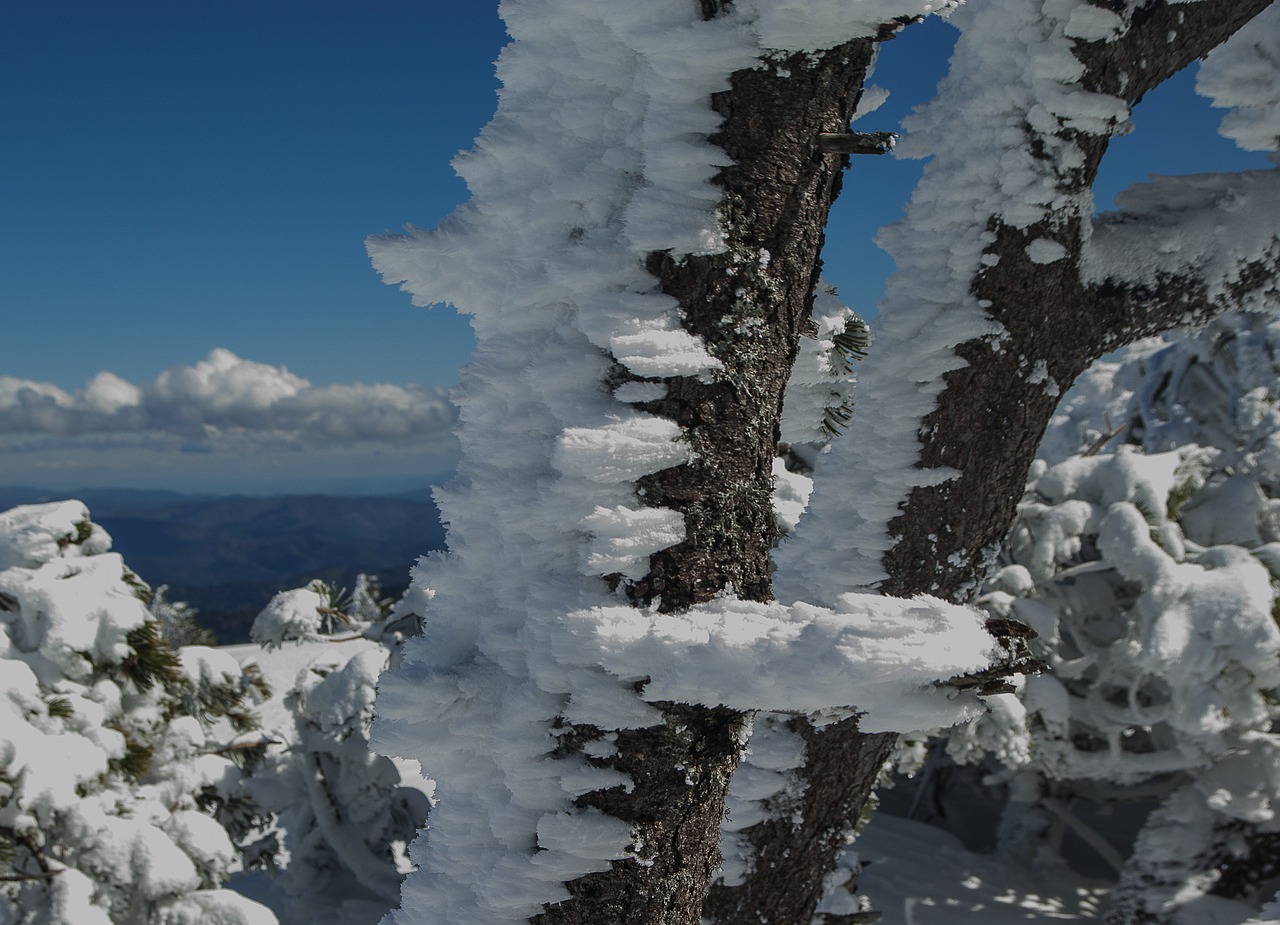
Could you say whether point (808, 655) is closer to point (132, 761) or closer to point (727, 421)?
point (727, 421)

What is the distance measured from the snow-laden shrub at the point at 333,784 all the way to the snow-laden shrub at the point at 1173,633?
473cm

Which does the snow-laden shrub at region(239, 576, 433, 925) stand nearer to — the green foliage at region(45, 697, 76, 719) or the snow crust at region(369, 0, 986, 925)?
the green foliage at region(45, 697, 76, 719)

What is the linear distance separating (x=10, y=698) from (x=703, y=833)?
418cm

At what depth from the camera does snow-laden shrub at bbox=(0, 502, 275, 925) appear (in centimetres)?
411

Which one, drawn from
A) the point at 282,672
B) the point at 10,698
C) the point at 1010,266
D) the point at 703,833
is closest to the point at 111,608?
the point at 10,698

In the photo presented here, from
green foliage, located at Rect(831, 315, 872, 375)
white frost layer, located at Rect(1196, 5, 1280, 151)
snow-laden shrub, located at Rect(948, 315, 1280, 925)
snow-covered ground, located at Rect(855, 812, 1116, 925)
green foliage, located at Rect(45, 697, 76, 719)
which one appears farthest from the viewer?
snow-covered ground, located at Rect(855, 812, 1116, 925)

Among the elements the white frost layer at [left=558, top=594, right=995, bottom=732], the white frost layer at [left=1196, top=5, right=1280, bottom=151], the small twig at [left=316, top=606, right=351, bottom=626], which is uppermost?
the white frost layer at [left=1196, top=5, right=1280, bottom=151]

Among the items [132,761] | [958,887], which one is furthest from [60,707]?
[958,887]

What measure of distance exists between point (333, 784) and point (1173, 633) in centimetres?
683

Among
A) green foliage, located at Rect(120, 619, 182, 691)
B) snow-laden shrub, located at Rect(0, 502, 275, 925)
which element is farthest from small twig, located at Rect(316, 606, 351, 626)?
green foliage, located at Rect(120, 619, 182, 691)

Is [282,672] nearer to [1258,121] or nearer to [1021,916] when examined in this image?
[1021,916]

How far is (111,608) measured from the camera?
4566 millimetres

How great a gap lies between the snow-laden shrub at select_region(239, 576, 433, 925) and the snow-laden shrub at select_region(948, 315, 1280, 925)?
15.5ft

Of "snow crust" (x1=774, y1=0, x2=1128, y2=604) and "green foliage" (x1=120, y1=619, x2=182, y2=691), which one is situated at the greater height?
"snow crust" (x1=774, y1=0, x2=1128, y2=604)
